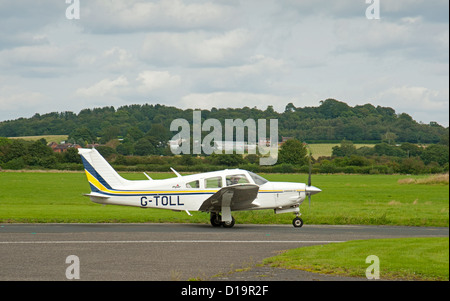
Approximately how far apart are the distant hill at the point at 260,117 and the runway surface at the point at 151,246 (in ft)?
248

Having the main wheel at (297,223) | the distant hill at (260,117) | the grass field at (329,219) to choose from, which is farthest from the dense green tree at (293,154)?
the main wheel at (297,223)

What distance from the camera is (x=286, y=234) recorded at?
2023 centimetres

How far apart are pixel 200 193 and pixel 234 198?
4.03ft

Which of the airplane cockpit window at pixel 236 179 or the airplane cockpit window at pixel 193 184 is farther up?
the airplane cockpit window at pixel 236 179

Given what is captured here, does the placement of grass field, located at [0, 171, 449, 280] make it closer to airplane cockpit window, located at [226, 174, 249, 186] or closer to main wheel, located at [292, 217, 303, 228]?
main wheel, located at [292, 217, 303, 228]

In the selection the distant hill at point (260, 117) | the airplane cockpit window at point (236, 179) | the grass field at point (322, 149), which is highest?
the distant hill at point (260, 117)

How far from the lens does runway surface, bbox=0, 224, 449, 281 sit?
12961 mm

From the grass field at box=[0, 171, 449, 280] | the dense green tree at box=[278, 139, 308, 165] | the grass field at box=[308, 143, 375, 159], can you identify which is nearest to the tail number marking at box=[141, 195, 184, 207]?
the grass field at box=[0, 171, 449, 280]

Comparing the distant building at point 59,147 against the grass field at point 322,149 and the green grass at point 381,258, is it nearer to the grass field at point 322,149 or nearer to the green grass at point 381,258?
the grass field at point 322,149

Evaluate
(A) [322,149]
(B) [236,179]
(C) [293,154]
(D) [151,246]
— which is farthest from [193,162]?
(D) [151,246]

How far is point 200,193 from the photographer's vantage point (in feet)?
71.3

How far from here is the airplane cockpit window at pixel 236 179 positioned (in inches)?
850
